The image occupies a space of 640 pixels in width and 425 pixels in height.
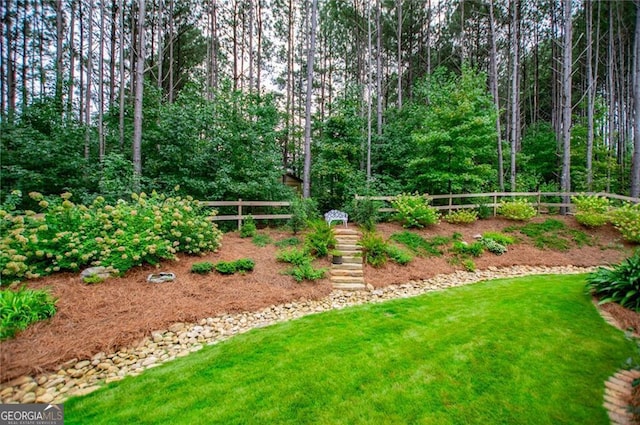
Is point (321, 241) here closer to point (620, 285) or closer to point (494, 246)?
point (494, 246)

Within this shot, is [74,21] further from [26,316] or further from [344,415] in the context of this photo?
[344,415]

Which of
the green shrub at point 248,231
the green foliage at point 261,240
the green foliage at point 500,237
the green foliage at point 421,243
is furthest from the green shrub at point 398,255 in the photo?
the green shrub at point 248,231

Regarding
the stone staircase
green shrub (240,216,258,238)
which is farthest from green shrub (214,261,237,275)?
green shrub (240,216,258,238)

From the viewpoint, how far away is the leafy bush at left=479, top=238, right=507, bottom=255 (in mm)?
6874

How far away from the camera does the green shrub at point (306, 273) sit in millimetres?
5145

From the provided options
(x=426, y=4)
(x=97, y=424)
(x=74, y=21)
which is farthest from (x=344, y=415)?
(x=426, y=4)

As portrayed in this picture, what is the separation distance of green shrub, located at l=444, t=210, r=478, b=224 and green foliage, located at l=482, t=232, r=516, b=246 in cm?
102

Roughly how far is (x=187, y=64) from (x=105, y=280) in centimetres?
1572

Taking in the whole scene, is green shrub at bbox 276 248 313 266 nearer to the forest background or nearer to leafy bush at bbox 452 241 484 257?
the forest background

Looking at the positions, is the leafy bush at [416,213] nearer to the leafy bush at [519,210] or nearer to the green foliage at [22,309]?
the leafy bush at [519,210]

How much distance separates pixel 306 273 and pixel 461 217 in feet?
19.3

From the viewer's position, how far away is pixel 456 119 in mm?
9469

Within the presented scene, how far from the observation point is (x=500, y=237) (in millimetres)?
7281

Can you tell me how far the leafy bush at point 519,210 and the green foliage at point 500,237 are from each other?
5.15ft
